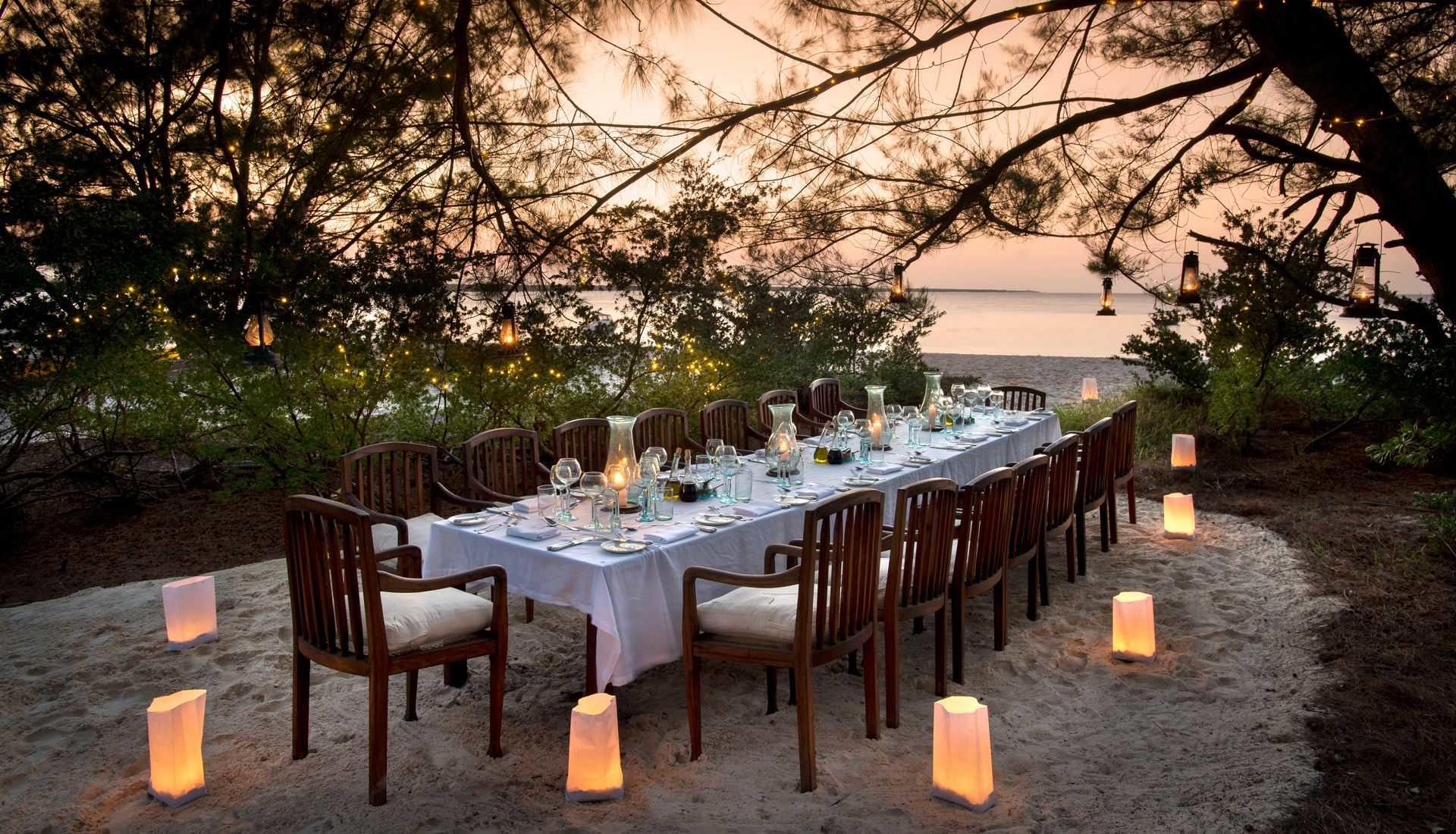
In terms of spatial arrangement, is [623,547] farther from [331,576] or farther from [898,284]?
[898,284]

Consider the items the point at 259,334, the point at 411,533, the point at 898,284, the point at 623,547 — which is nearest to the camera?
the point at 623,547

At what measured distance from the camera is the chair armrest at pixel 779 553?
3125 mm

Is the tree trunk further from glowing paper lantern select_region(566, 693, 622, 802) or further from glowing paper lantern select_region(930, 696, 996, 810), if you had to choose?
glowing paper lantern select_region(566, 693, 622, 802)

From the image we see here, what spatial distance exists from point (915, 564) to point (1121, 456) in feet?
9.86

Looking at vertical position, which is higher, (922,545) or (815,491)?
(815,491)

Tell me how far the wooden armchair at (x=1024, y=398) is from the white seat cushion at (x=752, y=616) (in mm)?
4342

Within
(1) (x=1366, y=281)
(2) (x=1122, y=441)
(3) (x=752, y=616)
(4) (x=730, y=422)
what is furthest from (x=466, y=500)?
(1) (x=1366, y=281)

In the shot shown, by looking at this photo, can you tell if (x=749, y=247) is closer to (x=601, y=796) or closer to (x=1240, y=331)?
(x=601, y=796)

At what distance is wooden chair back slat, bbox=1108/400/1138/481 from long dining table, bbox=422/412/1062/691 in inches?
103

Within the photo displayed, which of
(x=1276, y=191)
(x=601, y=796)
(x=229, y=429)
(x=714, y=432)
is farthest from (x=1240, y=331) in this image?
(x=229, y=429)

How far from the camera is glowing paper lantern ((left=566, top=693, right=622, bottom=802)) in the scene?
2.72 metres

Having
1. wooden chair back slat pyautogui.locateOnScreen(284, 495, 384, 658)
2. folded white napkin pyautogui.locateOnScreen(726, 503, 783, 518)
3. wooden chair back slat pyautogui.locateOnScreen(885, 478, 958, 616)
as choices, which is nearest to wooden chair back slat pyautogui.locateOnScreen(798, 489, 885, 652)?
wooden chair back slat pyautogui.locateOnScreen(885, 478, 958, 616)

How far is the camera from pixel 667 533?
10.8 feet

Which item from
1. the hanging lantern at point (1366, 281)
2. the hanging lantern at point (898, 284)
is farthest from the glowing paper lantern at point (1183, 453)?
the hanging lantern at point (1366, 281)
